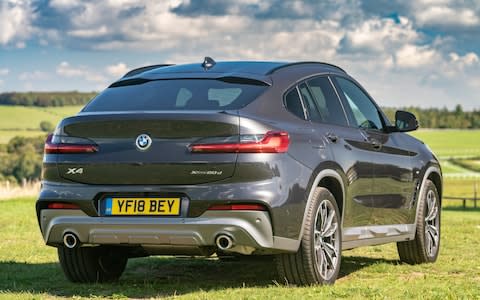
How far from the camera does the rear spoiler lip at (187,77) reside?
7.97 m

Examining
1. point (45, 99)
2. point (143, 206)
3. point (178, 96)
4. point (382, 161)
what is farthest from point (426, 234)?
point (45, 99)

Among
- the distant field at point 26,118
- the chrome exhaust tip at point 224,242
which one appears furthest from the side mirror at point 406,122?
the distant field at point 26,118

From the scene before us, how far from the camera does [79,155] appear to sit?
7574 millimetres

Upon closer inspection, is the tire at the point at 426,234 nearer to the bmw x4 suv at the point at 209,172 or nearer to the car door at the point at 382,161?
the car door at the point at 382,161

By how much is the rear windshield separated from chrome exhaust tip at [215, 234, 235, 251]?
1.03 metres

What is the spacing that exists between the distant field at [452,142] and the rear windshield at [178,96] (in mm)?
144317

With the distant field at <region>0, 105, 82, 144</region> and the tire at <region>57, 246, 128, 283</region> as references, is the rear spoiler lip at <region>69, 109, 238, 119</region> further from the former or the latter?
the distant field at <region>0, 105, 82, 144</region>

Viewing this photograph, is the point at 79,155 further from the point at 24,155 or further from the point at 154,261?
the point at 24,155

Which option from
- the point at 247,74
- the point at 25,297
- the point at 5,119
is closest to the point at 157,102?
the point at 247,74

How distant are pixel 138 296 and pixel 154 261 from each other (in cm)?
314

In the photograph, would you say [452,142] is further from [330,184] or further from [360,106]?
[330,184]

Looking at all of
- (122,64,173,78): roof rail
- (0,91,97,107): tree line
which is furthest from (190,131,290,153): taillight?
(0,91,97,107): tree line

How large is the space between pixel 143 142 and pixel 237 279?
2.06m

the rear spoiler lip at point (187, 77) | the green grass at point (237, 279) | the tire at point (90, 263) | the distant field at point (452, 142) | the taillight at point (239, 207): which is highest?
the rear spoiler lip at point (187, 77)
